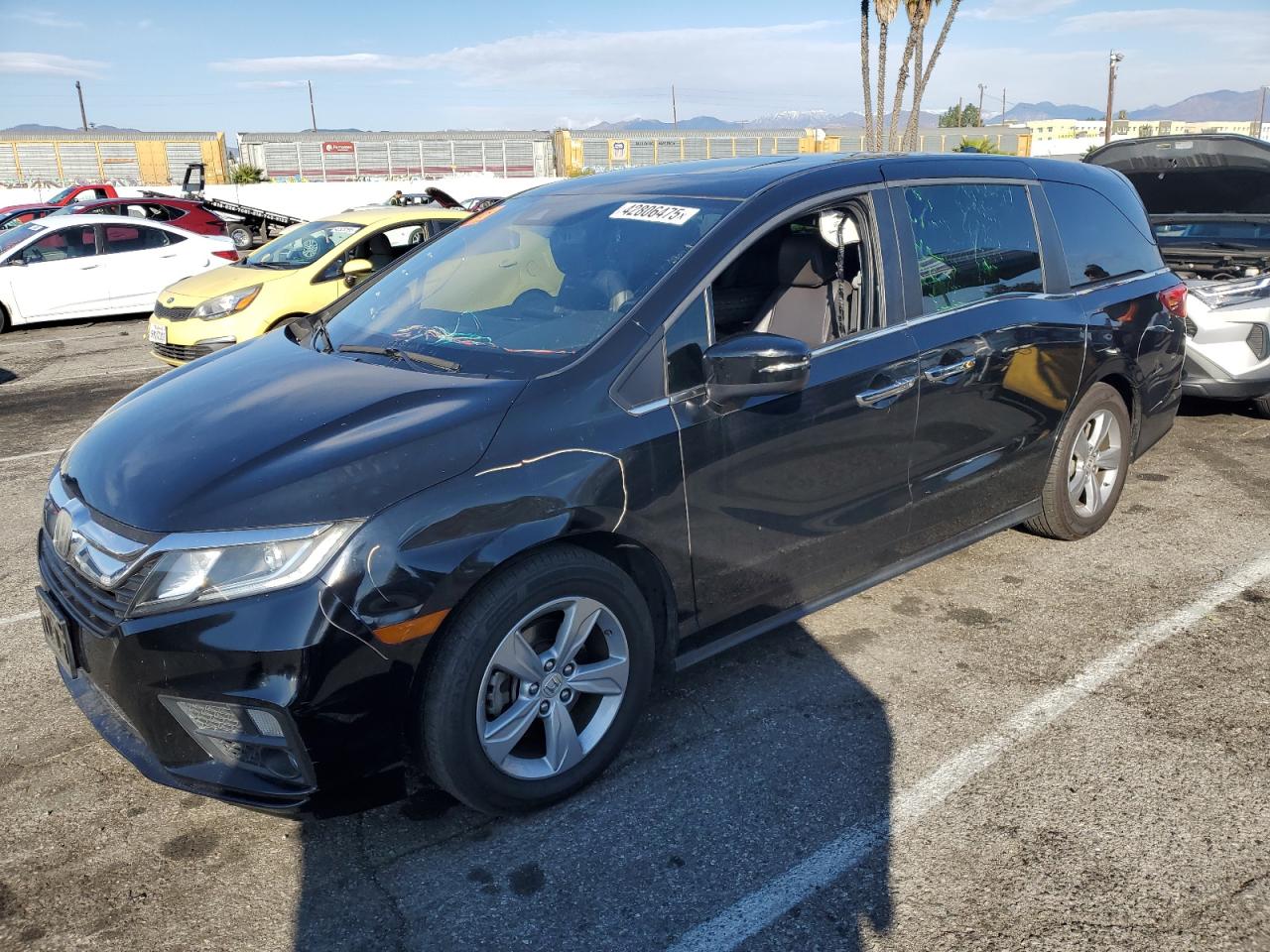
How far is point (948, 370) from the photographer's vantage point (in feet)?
12.4

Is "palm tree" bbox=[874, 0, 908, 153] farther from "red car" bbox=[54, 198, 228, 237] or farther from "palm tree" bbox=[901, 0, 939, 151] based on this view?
"red car" bbox=[54, 198, 228, 237]

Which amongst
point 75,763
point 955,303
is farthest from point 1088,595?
point 75,763

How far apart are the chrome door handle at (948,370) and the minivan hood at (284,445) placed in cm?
164

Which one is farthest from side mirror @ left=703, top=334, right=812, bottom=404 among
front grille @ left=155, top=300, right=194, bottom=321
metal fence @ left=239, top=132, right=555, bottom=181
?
metal fence @ left=239, top=132, right=555, bottom=181

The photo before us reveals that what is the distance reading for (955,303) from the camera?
3.90m

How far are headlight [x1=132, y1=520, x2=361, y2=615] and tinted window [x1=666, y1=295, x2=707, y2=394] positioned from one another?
107 centimetres

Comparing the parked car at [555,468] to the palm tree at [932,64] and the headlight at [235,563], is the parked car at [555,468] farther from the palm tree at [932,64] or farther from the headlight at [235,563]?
the palm tree at [932,64]

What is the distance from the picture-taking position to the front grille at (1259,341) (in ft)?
21.4

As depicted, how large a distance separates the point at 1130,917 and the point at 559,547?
1691 mm

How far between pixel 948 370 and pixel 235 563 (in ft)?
8.47

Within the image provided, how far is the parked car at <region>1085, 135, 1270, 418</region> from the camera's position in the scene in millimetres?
6539

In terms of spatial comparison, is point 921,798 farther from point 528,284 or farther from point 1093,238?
point 1093,238

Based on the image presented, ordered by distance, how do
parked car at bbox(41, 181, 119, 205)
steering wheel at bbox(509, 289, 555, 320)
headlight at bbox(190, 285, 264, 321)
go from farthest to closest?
parked car at bbox(41, 181, 119, 205), headlight at bbox(190, 285, 264, 321), steering wheel at bbox(509, 289, 555, 320)

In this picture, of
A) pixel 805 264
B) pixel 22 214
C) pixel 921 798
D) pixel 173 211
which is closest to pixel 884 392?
pixel 805 264
